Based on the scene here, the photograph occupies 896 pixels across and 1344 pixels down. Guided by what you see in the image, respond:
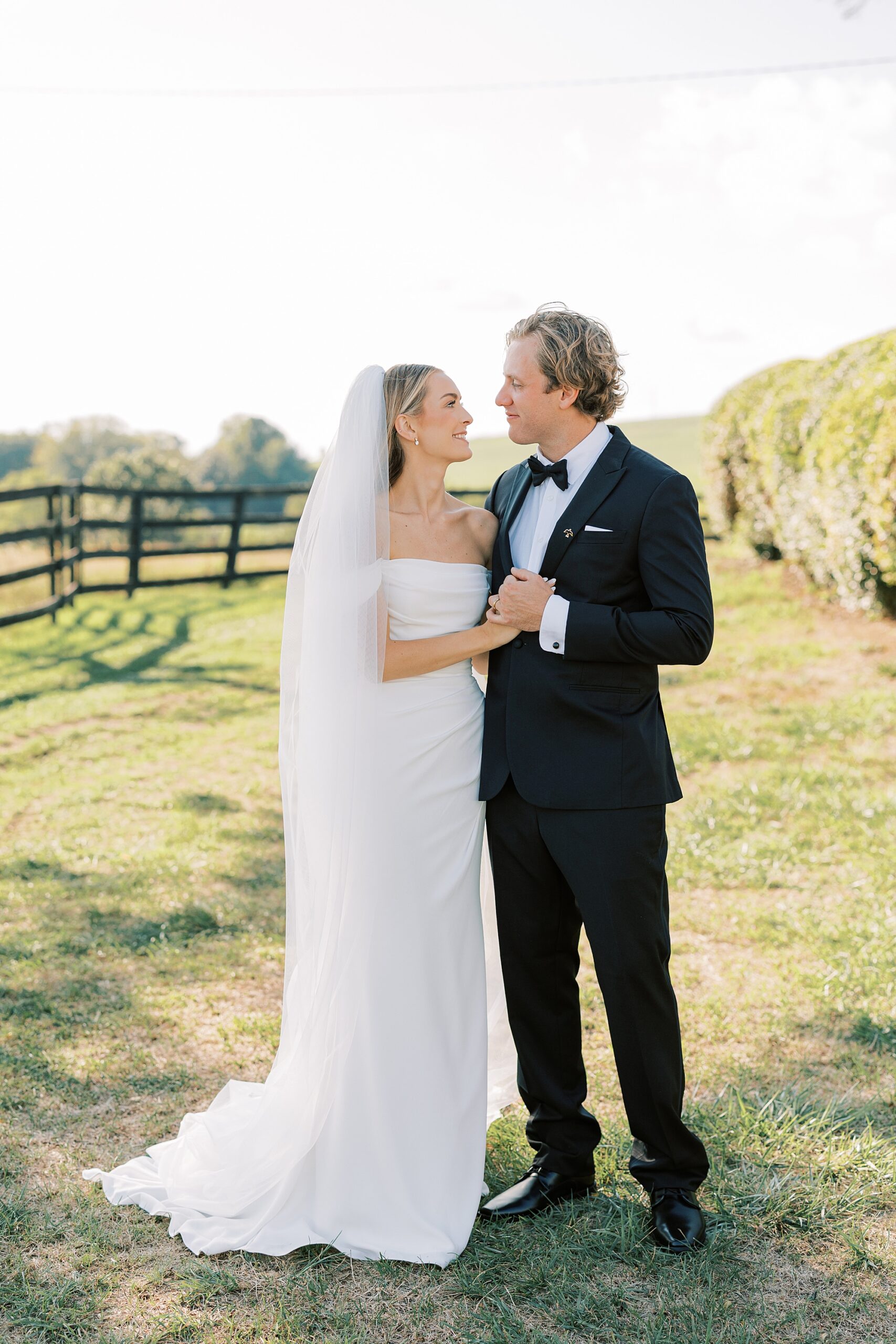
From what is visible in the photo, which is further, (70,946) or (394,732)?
(70,946)

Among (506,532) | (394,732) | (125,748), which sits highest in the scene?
(506,532)

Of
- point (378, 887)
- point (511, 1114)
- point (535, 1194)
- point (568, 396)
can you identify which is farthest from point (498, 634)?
point (511, 1114)

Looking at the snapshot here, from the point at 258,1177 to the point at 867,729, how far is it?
591cm

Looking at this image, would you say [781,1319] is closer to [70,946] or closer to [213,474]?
[70,946]

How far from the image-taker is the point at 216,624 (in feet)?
43.4

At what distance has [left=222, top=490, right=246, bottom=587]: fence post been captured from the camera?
15656 millimetres

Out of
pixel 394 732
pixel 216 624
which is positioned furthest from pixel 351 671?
pixel 216 624

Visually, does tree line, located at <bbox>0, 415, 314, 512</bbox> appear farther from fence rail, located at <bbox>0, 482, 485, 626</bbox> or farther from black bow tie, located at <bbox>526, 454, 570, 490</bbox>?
black bow tie, located at <bbox>526, 454, 570, 490</bbox>

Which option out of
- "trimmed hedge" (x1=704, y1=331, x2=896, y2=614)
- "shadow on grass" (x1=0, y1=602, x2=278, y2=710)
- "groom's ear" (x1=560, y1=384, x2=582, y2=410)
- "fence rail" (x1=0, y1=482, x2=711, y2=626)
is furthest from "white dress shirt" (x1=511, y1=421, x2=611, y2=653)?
"fence rail" (x1=0, y1=482, x2=711, y2=626)

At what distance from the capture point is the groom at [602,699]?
2.81 meters

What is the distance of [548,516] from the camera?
297 cm

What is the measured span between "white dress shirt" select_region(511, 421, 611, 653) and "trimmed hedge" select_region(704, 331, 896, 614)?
6.00 meters

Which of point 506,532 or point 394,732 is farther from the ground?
point 506,532

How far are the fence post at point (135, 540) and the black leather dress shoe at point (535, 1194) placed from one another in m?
12.5
